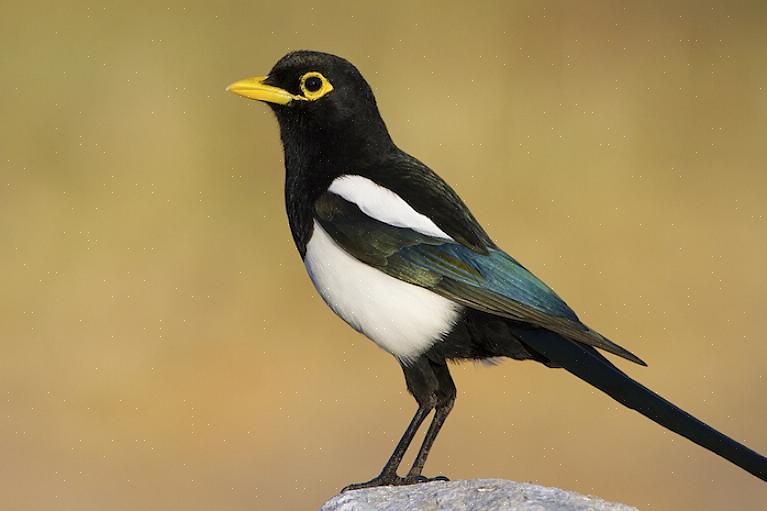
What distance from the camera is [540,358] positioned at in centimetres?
219

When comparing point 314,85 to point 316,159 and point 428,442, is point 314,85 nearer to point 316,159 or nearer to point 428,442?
point 316,159

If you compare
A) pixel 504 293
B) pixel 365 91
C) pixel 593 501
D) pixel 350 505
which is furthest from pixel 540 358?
pixel 365 91

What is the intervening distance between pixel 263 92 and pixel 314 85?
108mm

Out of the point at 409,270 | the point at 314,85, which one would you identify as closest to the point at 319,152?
the point at 314,85

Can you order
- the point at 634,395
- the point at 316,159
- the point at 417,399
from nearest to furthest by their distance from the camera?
1. the point at 634,395
2. the point at 417,399
3. the point at 316,159

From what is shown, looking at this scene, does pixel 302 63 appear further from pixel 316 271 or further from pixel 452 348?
pixel 452 348

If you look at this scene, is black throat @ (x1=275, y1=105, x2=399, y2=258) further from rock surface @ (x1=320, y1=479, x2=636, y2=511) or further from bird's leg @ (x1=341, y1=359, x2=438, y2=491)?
rock surface @ (x1=320, y1=479, x2=636, y2=511)

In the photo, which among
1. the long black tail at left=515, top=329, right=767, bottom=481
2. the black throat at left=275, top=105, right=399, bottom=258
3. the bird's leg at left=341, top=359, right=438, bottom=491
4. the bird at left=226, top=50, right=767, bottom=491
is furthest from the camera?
the black throat at left=275, top=105, right=399, bottom=258

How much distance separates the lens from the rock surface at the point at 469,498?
199cm

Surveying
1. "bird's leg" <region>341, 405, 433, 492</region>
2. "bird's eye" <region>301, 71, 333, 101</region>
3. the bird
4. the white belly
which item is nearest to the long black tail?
the bird

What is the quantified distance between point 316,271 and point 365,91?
451mm

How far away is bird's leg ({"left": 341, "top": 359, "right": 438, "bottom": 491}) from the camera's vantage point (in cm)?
223

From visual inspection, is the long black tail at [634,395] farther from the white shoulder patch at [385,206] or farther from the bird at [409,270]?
the white shoulder patch at [385,206]

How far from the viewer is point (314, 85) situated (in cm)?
241
